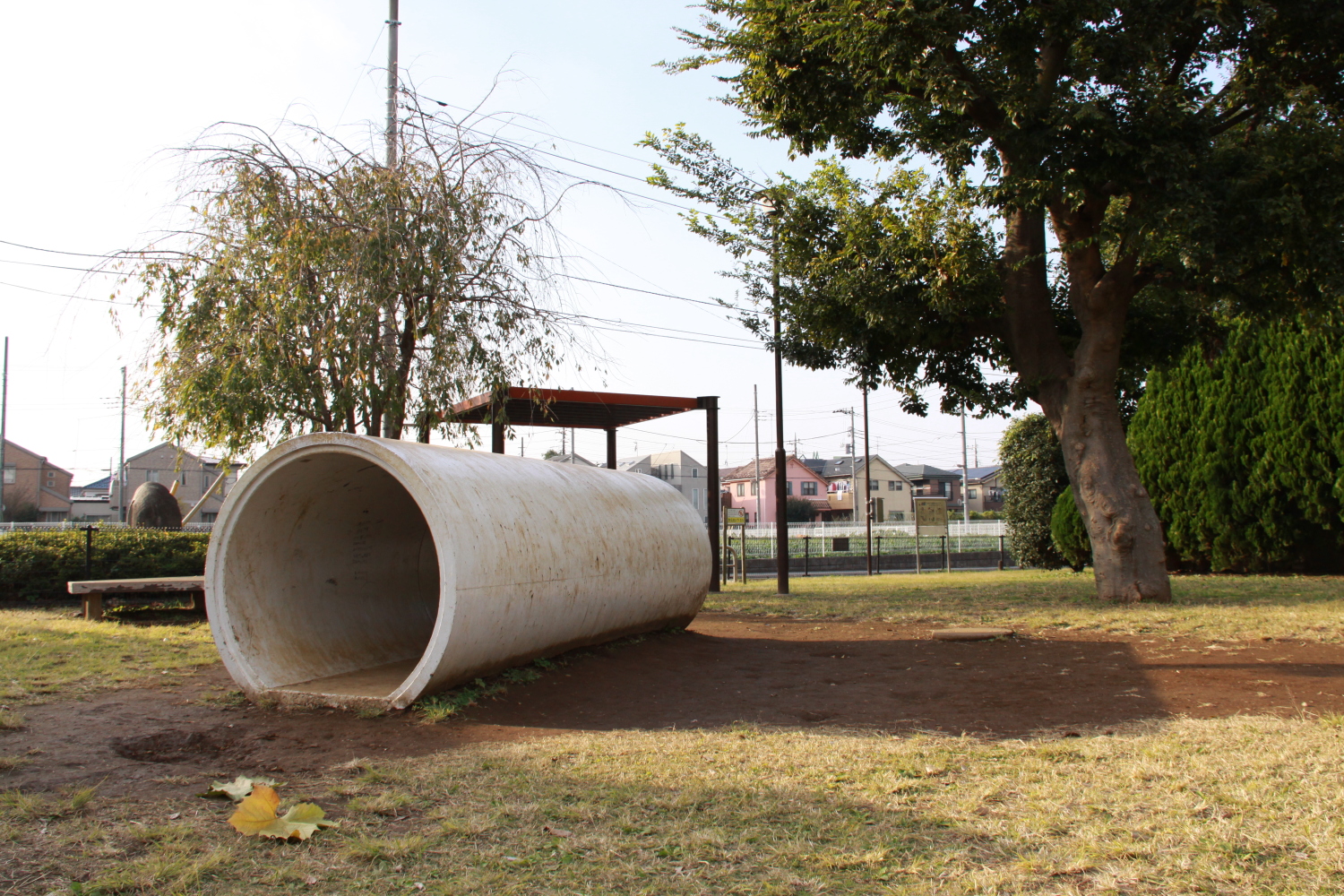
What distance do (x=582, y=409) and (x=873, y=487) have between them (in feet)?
204

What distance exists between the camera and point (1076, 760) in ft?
14.3

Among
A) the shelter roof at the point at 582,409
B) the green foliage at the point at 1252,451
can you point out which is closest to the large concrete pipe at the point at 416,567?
the shelter roof at the point at 582,409

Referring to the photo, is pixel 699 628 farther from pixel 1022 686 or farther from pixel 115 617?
pixel 115 617

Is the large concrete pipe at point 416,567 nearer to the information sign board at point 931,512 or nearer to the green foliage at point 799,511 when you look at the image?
the information sign board at point 931,512

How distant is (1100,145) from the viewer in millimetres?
9320

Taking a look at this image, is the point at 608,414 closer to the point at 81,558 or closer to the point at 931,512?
the point at 81,558

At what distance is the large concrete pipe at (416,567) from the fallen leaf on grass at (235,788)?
166cm

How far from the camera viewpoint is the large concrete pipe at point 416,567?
5977 millimetres

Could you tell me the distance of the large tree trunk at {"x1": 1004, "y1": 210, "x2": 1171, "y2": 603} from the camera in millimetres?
10859

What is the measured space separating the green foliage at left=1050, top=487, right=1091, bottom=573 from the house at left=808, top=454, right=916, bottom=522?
5096cm

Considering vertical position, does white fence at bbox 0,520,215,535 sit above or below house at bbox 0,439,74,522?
below

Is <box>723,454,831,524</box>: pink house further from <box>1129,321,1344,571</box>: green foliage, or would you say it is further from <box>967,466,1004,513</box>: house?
<box>1129,321,1344,571</box>: green foliage

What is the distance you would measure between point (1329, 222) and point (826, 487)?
68.6 m

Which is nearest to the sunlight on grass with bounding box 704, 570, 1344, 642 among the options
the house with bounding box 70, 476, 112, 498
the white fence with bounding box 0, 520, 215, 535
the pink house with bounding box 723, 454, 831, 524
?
the white fence with bounding box 0, 520, 215, 535
